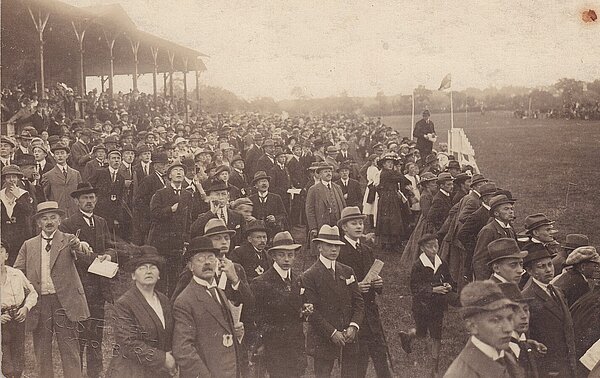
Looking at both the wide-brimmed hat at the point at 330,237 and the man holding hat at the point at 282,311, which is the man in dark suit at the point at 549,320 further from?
the man holding hat at the point at 282,311

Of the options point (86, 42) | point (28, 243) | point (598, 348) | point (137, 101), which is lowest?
point (598, 348)

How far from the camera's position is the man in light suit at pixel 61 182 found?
6125 millimetres

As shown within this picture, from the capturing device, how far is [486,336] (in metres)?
3.28

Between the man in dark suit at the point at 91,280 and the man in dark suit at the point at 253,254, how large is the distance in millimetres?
1119

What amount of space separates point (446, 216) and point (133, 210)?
3.43 meters

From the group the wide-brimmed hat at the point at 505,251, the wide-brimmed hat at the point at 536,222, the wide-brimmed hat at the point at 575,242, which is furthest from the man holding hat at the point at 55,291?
the wide-brimmed hat at the point at 575,242

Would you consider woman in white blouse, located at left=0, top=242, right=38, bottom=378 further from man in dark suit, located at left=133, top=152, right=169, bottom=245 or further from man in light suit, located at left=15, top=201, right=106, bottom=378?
man in dark suit, located at left=133, top=152, right=169, bottom=245

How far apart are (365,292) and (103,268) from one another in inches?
81.5

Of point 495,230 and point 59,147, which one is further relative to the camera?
point 59,147

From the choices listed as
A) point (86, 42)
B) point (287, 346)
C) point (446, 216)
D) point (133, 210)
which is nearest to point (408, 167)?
point (446, 216)

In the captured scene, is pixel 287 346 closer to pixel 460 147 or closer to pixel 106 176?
pixel 106 176

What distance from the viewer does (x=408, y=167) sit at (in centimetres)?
833

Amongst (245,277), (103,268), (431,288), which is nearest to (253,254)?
(245,277)

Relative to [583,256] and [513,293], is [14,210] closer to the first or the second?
[513,293]
